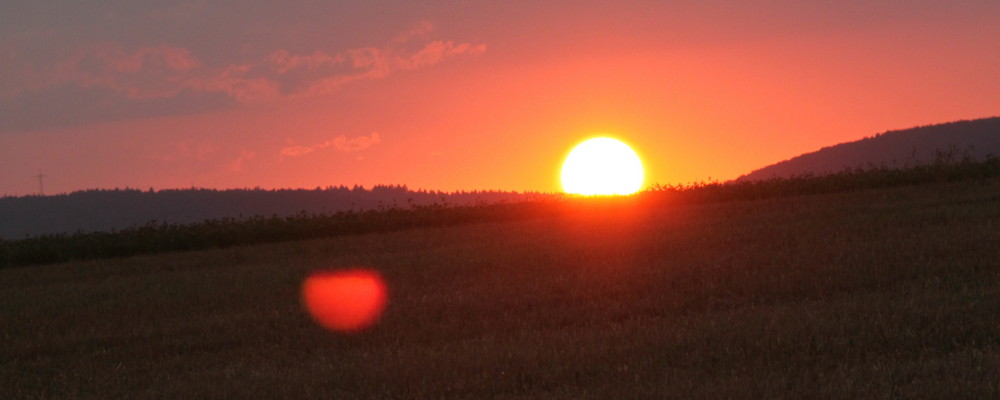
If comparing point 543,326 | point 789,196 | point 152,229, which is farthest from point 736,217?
point 152,229

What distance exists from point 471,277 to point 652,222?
9.69 meters

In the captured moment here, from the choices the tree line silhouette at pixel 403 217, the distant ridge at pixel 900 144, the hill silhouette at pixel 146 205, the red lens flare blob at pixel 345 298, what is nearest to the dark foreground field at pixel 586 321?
the red lens flare blob at pixel 345 298

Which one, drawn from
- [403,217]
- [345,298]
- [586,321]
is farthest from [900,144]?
[586,321]

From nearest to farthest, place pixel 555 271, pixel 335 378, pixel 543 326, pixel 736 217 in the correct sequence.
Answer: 1. pixel 335 378
2. pixel 543 326
3. pixel 555 271
4. pixel 736 217

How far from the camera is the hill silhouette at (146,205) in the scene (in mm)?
124875

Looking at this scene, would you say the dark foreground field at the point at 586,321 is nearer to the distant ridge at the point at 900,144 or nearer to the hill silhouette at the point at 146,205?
the distant ridge at the point at 900,144

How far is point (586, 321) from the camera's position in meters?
13.0

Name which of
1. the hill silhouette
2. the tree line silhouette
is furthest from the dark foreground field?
the hill silhouette

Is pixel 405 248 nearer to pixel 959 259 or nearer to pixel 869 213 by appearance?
pixel 869 213

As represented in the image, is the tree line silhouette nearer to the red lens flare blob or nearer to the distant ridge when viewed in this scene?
the red lens flare blob

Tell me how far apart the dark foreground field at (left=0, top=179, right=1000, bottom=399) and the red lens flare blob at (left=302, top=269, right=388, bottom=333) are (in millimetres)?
339

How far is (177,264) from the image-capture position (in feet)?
88.1

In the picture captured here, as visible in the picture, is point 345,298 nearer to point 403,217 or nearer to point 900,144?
point 403,217

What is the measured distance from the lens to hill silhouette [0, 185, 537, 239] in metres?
125
